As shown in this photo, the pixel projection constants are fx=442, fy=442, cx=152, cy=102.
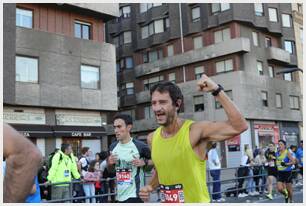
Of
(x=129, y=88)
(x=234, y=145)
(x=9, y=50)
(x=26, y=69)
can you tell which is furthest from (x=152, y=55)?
(x=9, y=50)

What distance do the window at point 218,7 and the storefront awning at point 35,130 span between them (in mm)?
19639

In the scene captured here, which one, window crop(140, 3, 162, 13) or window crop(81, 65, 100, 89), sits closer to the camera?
window crop(81, 65, 100, 89)

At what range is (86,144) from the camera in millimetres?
23922

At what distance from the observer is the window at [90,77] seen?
2404cm

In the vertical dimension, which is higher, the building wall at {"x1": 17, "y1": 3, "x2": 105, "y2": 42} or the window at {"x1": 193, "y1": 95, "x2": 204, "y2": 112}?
the building wall at {"x1": 17, "y1": 3, "x2": 105, "y2": 42}

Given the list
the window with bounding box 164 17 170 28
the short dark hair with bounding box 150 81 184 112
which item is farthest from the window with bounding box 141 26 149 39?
the short dark hair with bounding box 150 81 184 112

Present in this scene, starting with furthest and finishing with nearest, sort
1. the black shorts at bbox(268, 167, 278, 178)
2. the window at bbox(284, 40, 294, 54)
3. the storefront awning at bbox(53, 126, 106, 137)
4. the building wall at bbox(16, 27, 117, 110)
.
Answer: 1. the window at bbox(284, 40, 294, 54)
2. the storefront awning at bbox(53, 126, 106, 137)
3. the building wall at bbox(16, 27, 117, 110)
4. the black shorts at bbox(268, 167, 278, 178)

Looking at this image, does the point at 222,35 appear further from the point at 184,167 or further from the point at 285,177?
the point at 184,167

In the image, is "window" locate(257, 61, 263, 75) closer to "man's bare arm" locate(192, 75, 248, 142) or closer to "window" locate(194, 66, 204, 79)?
"window" locate(194, 66, 204, 79)

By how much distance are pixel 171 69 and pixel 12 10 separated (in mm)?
19914

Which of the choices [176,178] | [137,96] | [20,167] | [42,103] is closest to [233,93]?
[137,96]

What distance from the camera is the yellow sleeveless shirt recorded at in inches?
152

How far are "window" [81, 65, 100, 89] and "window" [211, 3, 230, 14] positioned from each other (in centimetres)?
1504

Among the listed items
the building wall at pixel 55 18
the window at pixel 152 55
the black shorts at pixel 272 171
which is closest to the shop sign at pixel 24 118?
the building wall at pixel 55 18
